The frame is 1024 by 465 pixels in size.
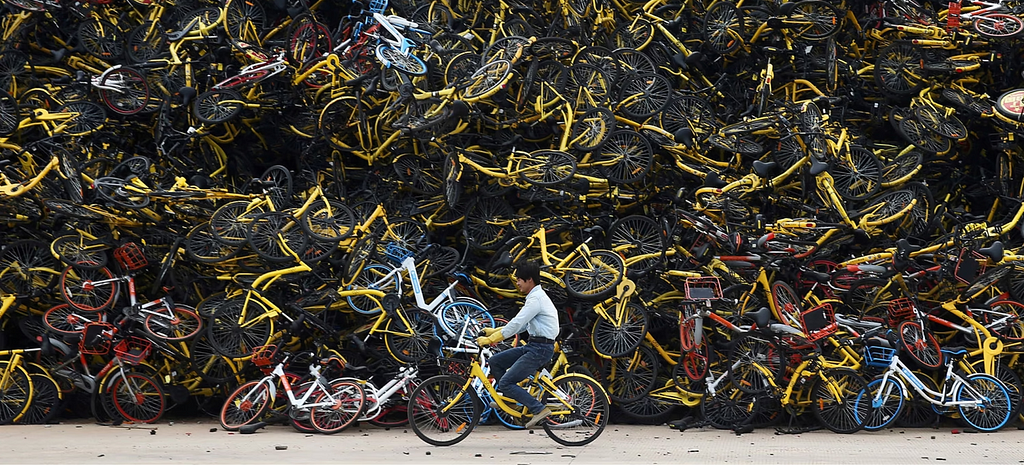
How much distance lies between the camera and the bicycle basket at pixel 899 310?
465 inches

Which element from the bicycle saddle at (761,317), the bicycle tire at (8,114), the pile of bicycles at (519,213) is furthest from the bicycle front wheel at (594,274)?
the bicycle tire at (8,114)

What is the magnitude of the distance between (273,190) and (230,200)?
1.79 feet

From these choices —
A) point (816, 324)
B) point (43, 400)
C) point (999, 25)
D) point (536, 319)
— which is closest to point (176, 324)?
point (43, 400)

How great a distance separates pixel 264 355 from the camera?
1126cm

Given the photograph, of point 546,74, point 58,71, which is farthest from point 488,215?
point 58,71

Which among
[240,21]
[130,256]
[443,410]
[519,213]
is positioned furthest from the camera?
[240,21]

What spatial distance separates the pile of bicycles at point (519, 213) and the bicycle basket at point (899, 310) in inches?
1.2

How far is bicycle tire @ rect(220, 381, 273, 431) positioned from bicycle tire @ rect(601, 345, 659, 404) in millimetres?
4042

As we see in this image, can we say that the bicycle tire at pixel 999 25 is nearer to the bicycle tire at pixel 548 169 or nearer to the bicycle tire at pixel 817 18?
the bicycle tire at pixel 817 18

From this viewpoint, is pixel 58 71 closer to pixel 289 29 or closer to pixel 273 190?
pixel 289 29

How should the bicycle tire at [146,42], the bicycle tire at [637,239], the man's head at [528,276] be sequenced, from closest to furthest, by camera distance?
1. the man's head at [528,276]
2. the bicycle tire at [637,239]
3. the bicycle tire at [146,42]

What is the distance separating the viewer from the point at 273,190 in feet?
39.7

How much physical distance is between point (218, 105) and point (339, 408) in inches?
187

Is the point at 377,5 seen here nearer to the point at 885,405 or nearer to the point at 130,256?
the point at 130,256
